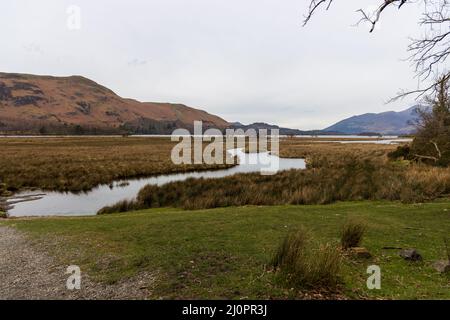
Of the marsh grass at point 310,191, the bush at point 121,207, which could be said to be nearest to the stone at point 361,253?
the marsh grass at point 310,191

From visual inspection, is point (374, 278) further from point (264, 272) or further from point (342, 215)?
point (342, 215)

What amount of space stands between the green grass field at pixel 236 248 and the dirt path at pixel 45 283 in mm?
278

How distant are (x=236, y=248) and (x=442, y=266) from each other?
436 cm

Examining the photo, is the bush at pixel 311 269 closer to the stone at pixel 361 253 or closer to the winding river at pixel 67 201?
the stone at pixel 361 253

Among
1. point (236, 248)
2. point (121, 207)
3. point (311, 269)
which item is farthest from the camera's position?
point (121, 207)

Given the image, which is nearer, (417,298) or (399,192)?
(417,298)

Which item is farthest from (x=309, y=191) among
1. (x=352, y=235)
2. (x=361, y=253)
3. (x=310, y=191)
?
Result: (x=361, y=253)

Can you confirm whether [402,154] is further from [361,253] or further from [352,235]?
[361,253]

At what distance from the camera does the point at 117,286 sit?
596 cm

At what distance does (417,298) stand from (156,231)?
7208 millimetres

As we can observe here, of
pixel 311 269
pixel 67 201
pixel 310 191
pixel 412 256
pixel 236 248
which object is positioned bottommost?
pixel 67 201

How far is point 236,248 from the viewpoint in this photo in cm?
789

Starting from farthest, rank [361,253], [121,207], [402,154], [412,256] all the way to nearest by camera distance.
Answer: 1. [402,154]
2. [121,207]
3. [361,253]
4. [412,256]
